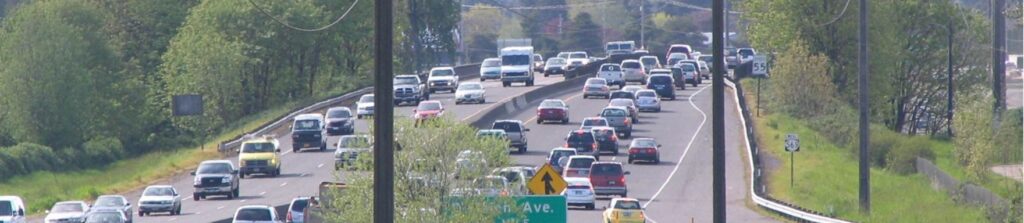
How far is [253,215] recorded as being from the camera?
42.1 meters

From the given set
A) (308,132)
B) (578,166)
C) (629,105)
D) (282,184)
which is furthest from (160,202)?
(629,105)

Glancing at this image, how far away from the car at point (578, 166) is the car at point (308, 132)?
14.8 meters

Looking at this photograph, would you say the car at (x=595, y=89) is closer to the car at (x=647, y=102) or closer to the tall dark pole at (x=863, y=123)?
the car at (x=647, y=102)

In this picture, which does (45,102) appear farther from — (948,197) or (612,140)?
(948,197)

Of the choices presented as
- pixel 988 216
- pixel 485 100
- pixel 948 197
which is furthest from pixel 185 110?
pixel 988 216

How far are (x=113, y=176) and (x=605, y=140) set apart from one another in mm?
24624

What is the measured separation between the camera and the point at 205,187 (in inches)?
2180

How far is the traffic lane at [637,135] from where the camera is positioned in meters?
58.3

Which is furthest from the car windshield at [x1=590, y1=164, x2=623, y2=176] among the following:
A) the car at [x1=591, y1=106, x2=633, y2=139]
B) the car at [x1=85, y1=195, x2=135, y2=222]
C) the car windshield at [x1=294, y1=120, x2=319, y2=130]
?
the car at [x1=591, y1=106, x2=633, y2=139]

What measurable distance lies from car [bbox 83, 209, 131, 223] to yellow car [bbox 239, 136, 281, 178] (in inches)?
684

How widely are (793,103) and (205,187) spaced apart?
35.1 metres

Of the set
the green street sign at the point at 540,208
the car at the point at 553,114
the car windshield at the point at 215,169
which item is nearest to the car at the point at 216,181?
the car windshield at the point at 215,169

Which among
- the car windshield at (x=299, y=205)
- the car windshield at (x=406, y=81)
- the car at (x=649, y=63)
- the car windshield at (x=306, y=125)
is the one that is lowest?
the car windshield at (x=299, y=205)

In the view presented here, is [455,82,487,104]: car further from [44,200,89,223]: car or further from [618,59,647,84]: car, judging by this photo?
[44,200,89,223]: car
